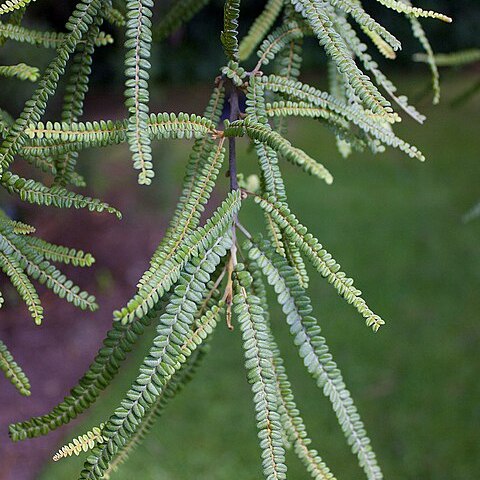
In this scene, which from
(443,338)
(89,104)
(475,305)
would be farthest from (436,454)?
(89,104)

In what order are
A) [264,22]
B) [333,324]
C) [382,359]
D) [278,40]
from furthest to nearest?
[333,324]
[382,359]
[264,22]
[278,40]

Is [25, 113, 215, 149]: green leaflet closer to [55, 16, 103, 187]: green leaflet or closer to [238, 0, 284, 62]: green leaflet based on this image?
[55, 16, 103, 187]: green leaflet

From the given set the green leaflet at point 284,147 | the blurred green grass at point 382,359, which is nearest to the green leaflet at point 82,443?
the green leaflet at point 284,147

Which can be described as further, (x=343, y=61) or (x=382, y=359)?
(x=382, y=359)

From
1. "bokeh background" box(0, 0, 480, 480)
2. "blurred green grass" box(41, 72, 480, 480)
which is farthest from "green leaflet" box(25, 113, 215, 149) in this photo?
"blurred green grass" box(41, 72, 480, 480)

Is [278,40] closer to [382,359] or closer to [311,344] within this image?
[311,344]

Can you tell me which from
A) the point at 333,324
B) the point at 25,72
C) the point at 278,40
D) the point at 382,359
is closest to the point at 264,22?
the point at 278,40

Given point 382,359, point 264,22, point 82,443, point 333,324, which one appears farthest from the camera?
point 333,324

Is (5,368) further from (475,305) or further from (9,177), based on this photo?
(475,305)
